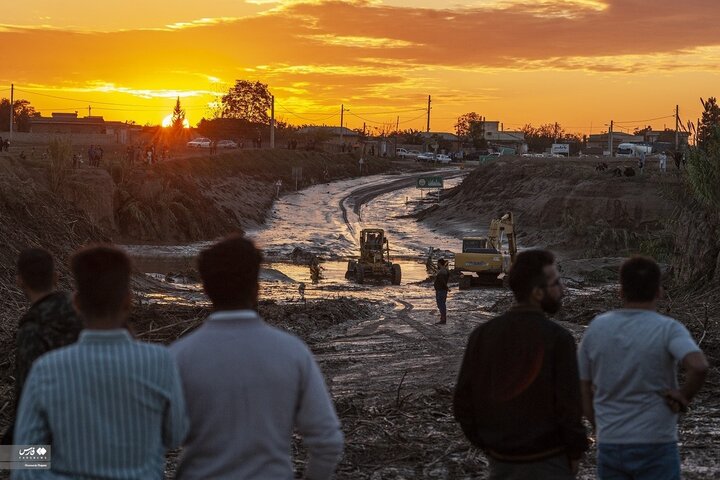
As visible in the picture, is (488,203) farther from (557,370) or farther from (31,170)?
(557,370)

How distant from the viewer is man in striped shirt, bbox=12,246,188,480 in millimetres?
3762

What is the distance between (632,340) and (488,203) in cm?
6808

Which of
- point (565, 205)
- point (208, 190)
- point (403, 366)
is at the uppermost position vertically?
point (565, 205)

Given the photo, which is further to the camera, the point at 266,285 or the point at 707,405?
the point at 266,285

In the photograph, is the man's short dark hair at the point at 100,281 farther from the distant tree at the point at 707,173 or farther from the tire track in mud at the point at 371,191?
the tire track in mud at the point at 371,191

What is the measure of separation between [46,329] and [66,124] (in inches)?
4668

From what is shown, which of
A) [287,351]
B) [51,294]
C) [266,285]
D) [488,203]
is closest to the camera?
[287,351]

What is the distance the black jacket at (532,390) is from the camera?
189 inches

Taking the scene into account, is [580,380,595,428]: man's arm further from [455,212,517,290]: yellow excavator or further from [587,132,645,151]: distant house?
[587,132,645,151]: distant house

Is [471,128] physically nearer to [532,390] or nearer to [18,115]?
[18,115]

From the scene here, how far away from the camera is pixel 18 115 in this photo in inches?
5384

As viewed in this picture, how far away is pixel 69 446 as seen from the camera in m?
3.78

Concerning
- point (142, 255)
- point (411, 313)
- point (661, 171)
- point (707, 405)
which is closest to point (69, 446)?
point (707, 405)

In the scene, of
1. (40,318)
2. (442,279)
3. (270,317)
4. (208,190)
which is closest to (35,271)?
(40,318)
